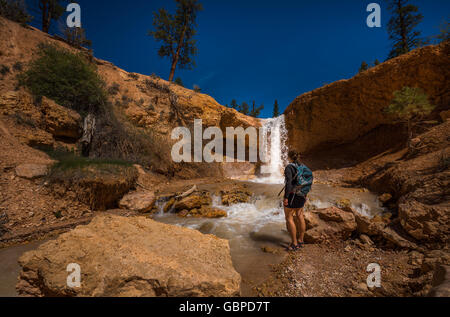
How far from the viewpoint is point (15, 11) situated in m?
12.0

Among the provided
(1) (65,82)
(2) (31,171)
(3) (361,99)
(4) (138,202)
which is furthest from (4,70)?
(3) (361,99)

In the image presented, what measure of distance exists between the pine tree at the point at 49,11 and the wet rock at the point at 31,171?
19.2 metres

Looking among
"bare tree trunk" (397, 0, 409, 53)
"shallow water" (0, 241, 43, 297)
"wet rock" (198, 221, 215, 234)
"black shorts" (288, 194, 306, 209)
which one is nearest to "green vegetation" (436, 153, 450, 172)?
"black shorts" (288, 194, 306, 209)

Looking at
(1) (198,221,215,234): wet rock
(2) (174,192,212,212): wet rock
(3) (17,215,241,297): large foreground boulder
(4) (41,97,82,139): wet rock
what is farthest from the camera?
(4) (41,97,82,139): wet rock

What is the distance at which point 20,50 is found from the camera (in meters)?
9.52

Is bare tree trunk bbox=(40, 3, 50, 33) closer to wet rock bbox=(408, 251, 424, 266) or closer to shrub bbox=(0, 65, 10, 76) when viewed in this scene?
shrub bbox=(0, 65, 10, 76)

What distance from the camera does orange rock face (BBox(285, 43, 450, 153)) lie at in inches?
349

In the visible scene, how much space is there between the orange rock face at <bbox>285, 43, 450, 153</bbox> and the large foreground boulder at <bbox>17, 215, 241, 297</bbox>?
13.7 metres

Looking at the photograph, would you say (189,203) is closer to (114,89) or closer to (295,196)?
(295,196)

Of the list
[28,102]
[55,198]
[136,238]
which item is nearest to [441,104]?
[136,238]

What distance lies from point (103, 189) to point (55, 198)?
3.37 feet

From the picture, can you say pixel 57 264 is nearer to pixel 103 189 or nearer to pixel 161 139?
pixel 103 189

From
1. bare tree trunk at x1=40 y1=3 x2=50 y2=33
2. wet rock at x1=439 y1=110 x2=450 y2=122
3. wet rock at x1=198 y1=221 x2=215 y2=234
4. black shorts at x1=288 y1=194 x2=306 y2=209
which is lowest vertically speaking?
wet rock at x1=198 y1=221 x2=215 y2=234

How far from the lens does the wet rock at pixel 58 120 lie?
6.40 m
